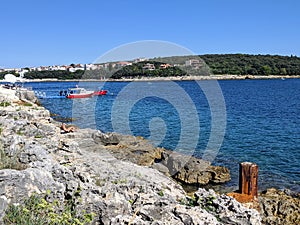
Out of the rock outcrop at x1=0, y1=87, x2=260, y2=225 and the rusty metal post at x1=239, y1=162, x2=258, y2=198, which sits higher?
the rock outcrop at x1=0, y1=87, x2=260, y2=225

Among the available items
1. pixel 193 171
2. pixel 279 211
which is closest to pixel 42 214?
pixel 279 211

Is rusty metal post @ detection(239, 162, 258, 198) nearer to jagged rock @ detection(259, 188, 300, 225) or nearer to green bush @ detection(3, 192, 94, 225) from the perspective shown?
jagged rock @ detection(259, 188, 300, 225)

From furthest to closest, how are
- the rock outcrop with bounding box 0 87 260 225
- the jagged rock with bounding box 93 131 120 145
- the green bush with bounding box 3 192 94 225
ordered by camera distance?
the jagged rock with bounding box 93 131 120 145
the rock outcrop with bounding box 0 87 260 225
the green bush with bounding box 3 192 94 225

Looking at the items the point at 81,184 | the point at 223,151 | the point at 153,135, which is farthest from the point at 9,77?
the point at 81,184

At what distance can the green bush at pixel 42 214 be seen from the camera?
475cm

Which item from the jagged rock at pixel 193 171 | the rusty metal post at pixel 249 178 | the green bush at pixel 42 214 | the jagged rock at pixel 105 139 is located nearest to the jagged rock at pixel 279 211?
the rusty metal post at pixel 249 178

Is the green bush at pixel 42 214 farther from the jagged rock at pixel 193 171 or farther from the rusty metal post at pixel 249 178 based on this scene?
the jagged rock at pixel 193 171

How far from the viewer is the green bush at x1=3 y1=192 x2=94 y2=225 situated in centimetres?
475

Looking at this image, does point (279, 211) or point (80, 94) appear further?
point (80, 94)

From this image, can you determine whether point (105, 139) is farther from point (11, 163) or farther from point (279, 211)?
point (11, 163)

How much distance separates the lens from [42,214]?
5.10 metres

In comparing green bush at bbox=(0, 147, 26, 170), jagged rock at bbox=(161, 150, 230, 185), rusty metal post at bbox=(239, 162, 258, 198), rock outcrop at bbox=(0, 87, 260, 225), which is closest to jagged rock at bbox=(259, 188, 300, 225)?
rusty metal post at bbox=(239, 162, 258, 198)

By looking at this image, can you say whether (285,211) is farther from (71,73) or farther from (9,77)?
(71,73)

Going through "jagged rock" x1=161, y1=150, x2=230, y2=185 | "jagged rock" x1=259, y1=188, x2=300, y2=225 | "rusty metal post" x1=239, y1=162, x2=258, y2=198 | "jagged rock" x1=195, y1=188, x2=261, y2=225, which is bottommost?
"jagged rock" x1=161, y1=150, x2=230, y2=185
